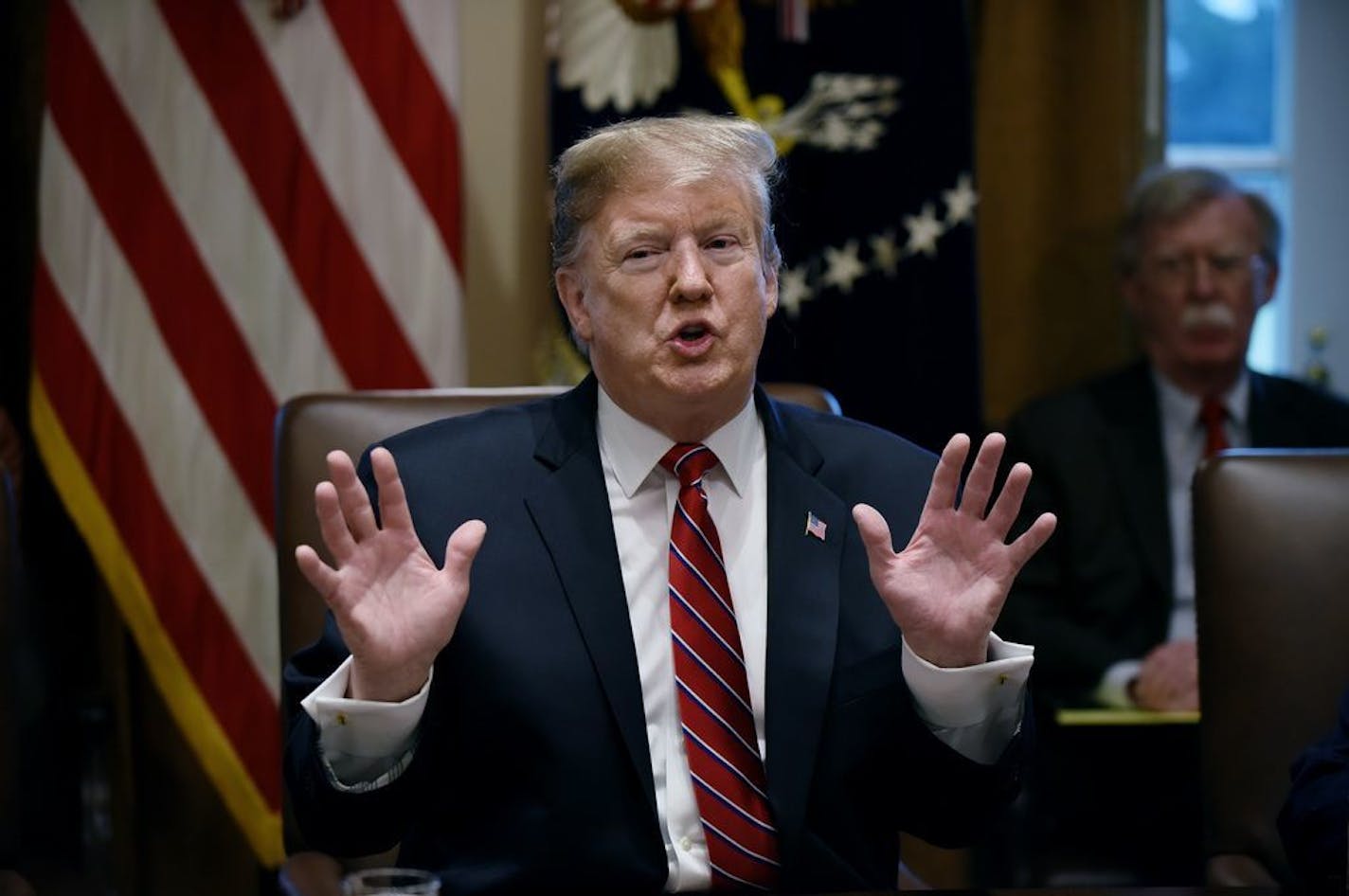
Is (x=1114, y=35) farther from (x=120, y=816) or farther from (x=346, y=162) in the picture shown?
(x=120, y=816)

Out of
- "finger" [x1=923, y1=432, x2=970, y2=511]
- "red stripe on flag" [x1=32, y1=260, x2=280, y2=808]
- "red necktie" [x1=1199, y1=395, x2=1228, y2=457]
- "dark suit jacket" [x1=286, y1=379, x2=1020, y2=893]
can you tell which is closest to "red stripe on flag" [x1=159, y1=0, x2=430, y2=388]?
"red stripe on flag" [x1=32, y1=260, x2=280, y2=808]

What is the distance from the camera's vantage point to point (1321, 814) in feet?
6.56

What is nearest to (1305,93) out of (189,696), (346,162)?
(346,162)

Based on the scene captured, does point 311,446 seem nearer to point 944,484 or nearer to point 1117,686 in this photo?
point 944,484

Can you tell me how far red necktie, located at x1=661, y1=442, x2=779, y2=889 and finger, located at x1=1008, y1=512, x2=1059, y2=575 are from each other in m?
0.35

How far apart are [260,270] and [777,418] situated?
5.25 ft

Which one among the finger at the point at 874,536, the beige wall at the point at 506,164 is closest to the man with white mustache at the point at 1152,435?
the beige wall at the point at 506,164

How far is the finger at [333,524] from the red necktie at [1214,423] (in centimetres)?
235

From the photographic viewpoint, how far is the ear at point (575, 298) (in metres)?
2.35

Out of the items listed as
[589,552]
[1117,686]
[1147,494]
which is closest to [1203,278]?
[1147,494]

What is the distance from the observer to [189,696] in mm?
Result: 3527

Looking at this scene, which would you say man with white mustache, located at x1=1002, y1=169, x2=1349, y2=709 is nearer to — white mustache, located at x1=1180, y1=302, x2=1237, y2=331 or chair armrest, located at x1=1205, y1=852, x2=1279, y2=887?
white mustache, located at x1=1180, y1=302, x2=1237, y2=331

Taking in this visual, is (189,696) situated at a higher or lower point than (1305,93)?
lower

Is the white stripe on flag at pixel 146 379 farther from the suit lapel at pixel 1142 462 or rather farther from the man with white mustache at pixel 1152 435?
the suit lapel at pixel 1142 462
